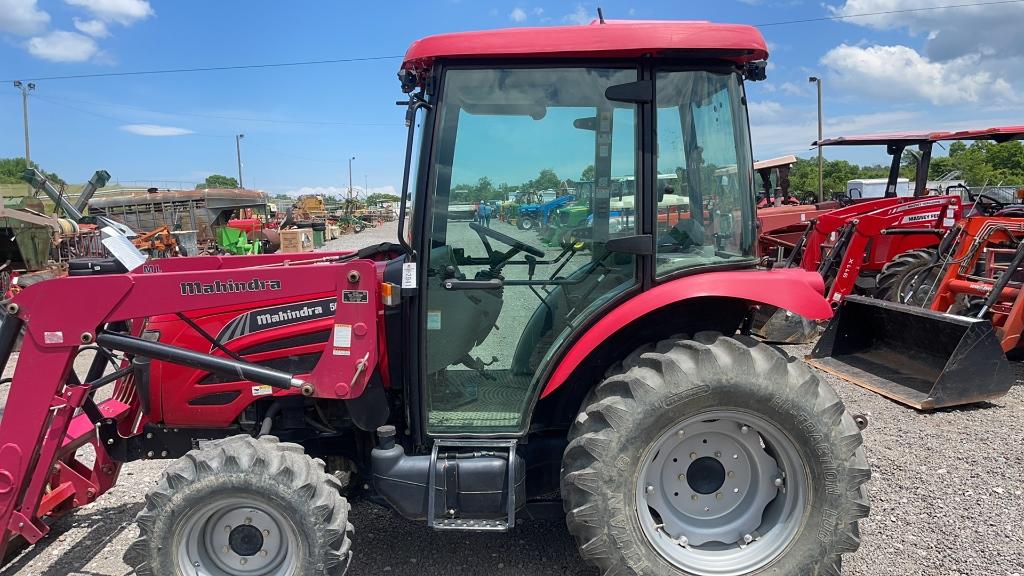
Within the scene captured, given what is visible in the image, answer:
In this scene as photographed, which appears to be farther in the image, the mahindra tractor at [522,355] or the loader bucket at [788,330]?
the loader bucket at [788,330]

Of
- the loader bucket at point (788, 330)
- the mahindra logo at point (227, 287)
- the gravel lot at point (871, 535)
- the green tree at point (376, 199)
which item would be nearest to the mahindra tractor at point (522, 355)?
the mahindra logo at point (227, 287)

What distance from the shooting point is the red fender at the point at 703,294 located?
8.80 ft

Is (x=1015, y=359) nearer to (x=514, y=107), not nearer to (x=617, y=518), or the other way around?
(x=617, y=518)

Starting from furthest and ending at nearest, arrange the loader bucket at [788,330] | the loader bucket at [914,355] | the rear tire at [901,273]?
the rear tire at [901,273] → the loader bucket at [788,330] → the loader bucket at [914,355]

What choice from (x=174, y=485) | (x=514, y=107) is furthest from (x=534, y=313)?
(x=174, y=485)

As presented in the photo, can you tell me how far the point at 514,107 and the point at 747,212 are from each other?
110 centimetres

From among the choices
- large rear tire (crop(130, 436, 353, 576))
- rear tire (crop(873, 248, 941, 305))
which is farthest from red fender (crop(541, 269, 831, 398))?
rear tire (crop(873, 248, 941, 305))

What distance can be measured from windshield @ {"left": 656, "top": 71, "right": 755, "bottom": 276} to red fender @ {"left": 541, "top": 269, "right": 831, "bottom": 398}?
0.41 feet

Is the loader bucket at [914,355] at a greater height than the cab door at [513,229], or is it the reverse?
the cab door at [513,229]

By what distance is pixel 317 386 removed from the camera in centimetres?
279

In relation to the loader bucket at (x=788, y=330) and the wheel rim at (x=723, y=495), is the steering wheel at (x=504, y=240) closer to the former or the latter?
the wheel rim at (x=723, y=495)

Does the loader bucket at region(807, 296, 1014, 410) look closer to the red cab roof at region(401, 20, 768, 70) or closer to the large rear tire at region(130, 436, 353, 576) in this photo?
the red cab roof at region(401, 20, 768, 70)

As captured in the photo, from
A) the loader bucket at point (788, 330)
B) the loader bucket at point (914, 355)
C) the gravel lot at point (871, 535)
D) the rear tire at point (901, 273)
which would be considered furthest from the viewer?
the rear tire at point (901, 273)

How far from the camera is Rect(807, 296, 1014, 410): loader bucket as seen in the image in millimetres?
4902
